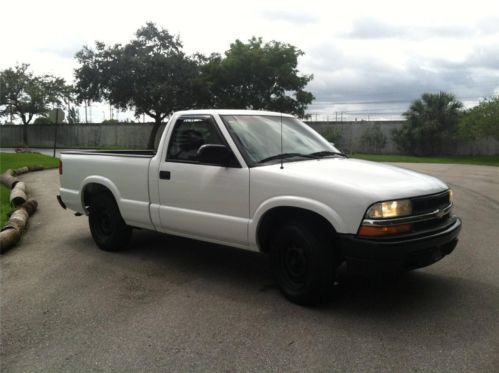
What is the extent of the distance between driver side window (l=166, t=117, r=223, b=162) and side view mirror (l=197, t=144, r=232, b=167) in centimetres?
31

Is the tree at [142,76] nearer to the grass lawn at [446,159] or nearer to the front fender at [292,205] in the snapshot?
the grass lawn at [446,159]

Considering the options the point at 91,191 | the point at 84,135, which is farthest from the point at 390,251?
the point at 84,135

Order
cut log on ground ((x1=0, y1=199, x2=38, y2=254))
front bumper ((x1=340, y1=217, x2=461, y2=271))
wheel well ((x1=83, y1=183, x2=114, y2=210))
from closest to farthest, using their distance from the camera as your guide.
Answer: front bumper ((x1=340, y1=217, x2=461, y2=271)) → wheel well ((x1=83, y1=183, x2=114, y2=210)) → cut log on ground ((x1=0, y1=199, x2=38, y2=254))

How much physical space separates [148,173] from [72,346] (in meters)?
2.46

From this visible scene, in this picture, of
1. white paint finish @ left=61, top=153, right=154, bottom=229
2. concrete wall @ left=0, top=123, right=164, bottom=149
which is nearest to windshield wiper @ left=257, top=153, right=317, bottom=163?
white paint finish @ left=61, top=153, right=154, bottom=229

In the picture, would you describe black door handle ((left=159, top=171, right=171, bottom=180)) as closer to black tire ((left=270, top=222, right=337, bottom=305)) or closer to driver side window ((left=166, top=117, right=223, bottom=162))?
driver side window ((left=166, top=117, right=223, bottom=162))

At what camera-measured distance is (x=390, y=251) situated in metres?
4.02

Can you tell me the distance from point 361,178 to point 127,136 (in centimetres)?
4222

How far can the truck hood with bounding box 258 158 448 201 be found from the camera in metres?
4.19

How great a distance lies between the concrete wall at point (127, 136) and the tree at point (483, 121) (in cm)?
370

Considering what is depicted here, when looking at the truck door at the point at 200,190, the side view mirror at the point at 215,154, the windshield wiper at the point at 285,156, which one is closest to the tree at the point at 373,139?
the truck door at the point at 200,190

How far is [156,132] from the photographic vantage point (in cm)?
3941

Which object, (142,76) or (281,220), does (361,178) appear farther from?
(142,76)

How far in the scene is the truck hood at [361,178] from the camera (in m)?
4.19
